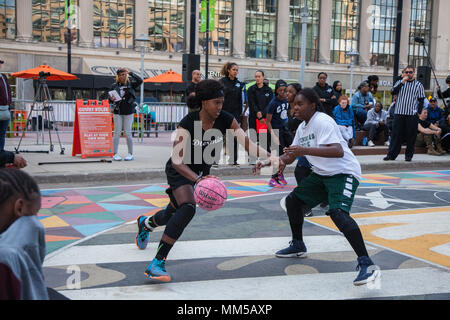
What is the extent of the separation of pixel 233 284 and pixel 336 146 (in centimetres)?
148

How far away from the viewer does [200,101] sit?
4.77 m

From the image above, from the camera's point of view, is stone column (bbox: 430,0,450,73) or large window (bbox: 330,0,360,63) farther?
stone column (bbox: 430,0,450,73)

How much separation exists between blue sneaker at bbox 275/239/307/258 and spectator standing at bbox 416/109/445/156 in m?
12.3

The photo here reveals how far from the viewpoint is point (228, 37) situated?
49.6 metres

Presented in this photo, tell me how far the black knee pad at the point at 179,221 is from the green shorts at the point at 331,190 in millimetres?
1141

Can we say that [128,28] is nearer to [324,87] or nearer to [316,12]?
[316,12]

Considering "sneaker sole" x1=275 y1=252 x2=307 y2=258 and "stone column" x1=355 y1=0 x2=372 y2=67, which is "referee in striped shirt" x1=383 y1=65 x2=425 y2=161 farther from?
"stone column" x1=355 y1=0 x2=372 y2=67

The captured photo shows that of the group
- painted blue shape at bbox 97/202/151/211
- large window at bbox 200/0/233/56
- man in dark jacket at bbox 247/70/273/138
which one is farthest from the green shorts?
large window at bbox 200/0/233/56

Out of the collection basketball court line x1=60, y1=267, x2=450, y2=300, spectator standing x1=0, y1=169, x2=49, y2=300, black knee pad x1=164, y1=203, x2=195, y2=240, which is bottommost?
basketball court line x1=60, y1=267, x2=450, y2=300

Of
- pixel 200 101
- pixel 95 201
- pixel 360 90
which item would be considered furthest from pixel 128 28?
Answer: pixel 200 101

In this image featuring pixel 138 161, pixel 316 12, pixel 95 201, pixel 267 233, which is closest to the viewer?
pixel 267 233

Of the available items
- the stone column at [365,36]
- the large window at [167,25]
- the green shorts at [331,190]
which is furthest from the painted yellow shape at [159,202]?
the stone column at [365,36]

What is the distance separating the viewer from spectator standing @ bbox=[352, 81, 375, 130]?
16.9 meters

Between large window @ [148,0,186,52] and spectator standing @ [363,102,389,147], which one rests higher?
large window @ [148,0,186,52]
